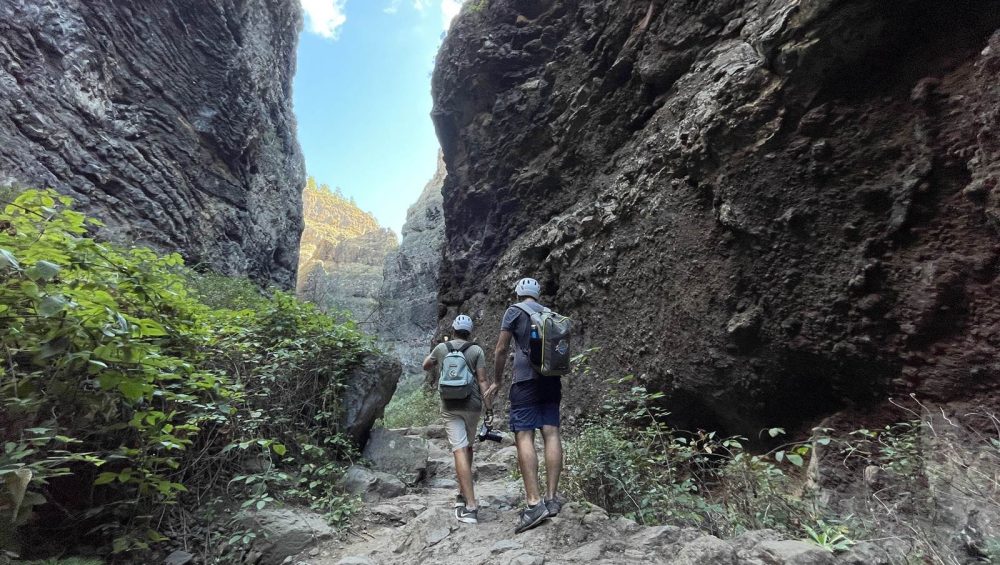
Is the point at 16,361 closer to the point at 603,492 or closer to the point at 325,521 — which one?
the point at 325,521

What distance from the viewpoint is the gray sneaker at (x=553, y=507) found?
314 centimetres

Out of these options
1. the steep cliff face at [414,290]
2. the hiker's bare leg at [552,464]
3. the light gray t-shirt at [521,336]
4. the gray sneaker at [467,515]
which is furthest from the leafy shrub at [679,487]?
the steep cliff face at [414,290]

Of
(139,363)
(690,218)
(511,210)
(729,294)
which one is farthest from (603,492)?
(511,210)

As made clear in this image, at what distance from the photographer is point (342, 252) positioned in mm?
57281

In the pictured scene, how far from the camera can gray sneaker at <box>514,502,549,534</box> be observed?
309 centimetres

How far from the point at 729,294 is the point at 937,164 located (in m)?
2.00

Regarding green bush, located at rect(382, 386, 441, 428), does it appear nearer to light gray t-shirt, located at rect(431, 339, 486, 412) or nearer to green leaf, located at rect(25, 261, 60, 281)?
light gray t-shirt, located at rect(431, 339, 486, 412)

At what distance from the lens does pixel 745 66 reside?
526 centimetres

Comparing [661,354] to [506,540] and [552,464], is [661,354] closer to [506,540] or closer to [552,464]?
[552,464]

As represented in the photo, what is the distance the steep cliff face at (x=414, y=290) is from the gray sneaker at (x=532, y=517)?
21461 mm

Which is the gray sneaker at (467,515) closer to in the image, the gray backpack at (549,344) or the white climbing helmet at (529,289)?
the gray backpack at (549,344)

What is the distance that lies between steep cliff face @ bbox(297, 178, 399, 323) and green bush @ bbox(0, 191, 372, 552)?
27.7 meters

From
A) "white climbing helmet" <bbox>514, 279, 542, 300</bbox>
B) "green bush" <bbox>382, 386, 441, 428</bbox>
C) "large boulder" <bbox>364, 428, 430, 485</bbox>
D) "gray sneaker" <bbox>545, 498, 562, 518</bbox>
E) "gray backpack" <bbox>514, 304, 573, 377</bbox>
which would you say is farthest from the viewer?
"green bush" <bbox>382, 386, 441, 428</bbox>

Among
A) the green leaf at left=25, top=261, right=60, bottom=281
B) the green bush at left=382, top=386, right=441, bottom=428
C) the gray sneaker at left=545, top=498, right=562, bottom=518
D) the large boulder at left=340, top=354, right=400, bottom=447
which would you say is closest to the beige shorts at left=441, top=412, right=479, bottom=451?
the gray sneaker at left=545, top=498, right=562, bottom=518
